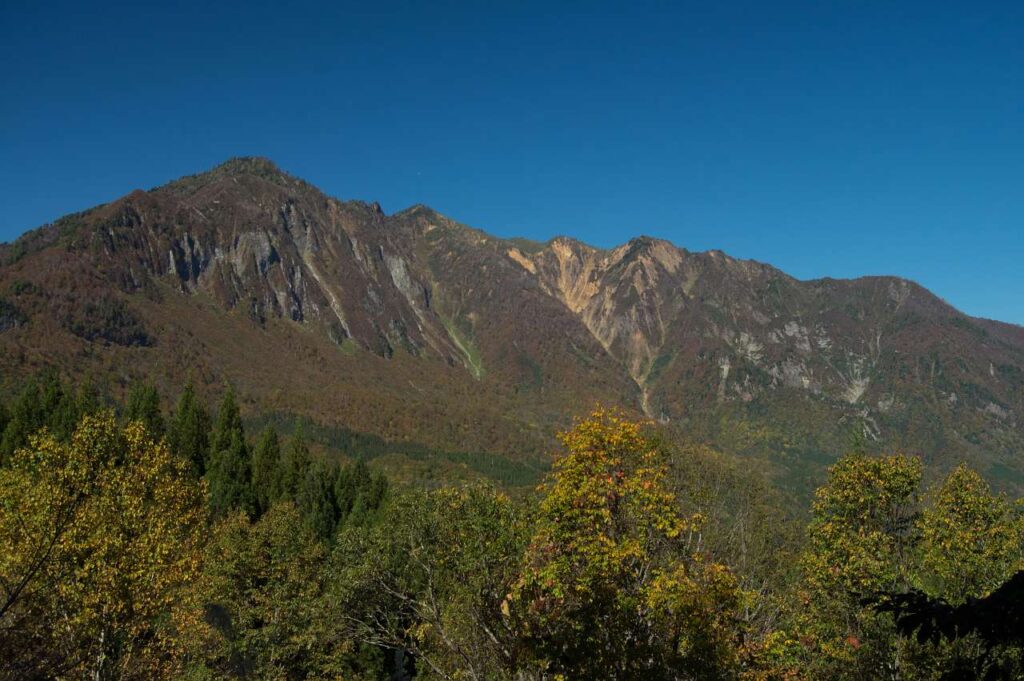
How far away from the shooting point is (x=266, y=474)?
8644 centimetres

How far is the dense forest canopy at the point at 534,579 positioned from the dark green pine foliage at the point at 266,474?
3828 cm

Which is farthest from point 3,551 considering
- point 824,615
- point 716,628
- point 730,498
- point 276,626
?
point 730,498

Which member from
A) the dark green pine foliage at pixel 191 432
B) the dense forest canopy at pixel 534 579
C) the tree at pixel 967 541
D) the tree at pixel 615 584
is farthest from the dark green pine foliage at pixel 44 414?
the tree at pixel 967 541

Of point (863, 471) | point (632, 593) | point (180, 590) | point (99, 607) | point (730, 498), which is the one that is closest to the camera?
point (632, 593)

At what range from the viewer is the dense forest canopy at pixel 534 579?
50.3ft

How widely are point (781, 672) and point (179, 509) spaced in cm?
2621

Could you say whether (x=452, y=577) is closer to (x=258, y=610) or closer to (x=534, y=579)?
(x=534, y=579)

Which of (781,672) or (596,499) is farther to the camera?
(781,672)

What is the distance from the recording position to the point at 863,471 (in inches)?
1312

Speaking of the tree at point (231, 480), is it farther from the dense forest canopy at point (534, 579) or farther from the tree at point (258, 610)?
the dense forest canopy at point (534, 579)

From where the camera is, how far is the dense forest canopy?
15336 mm

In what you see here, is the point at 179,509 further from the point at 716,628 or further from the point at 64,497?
the point at 716,628

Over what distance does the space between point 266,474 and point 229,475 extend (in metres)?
7.35

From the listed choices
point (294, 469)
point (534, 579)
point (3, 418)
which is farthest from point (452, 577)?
point (3, 418)
